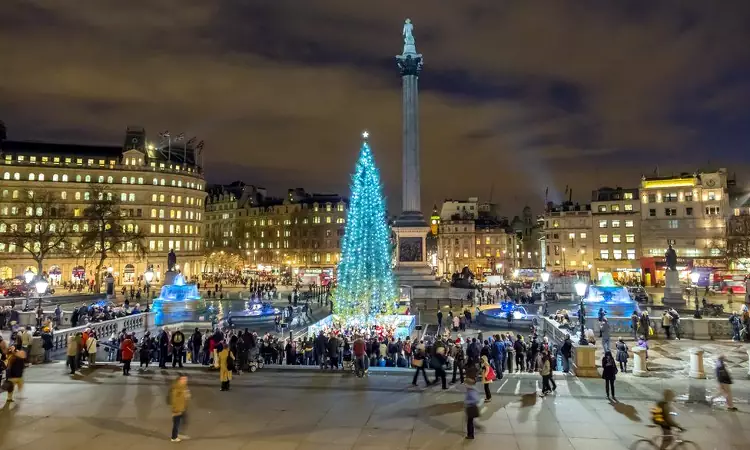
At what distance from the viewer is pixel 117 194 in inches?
3327

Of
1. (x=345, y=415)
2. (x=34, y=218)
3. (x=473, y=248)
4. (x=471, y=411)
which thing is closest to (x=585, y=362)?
(x=471, y=411)

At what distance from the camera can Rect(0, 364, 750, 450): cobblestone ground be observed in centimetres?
1086

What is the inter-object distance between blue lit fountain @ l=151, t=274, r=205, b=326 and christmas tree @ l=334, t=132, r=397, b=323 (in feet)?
45.1

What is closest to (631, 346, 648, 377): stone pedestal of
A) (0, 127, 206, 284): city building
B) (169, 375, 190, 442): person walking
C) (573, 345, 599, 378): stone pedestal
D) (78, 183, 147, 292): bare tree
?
(573, 345, 599, 378): stone pedestal

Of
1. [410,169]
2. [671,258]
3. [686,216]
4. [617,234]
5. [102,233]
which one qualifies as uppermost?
[410,169]

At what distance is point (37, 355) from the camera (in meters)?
19.9

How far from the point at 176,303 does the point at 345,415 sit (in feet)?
89.1

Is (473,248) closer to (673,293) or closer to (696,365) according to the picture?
(673,293)

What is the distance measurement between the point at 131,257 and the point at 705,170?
321 ft

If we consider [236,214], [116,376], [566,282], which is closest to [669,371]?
[116,376]

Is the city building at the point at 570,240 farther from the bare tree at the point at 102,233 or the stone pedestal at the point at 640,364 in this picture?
the stone pedestal at the point at 640,364

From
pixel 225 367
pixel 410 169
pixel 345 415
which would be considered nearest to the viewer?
pixel 345 415

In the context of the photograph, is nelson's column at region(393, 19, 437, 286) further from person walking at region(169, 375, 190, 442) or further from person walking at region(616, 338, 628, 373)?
person walking at region(169, 375, 190, 442)

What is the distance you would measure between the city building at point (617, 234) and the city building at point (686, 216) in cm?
221
